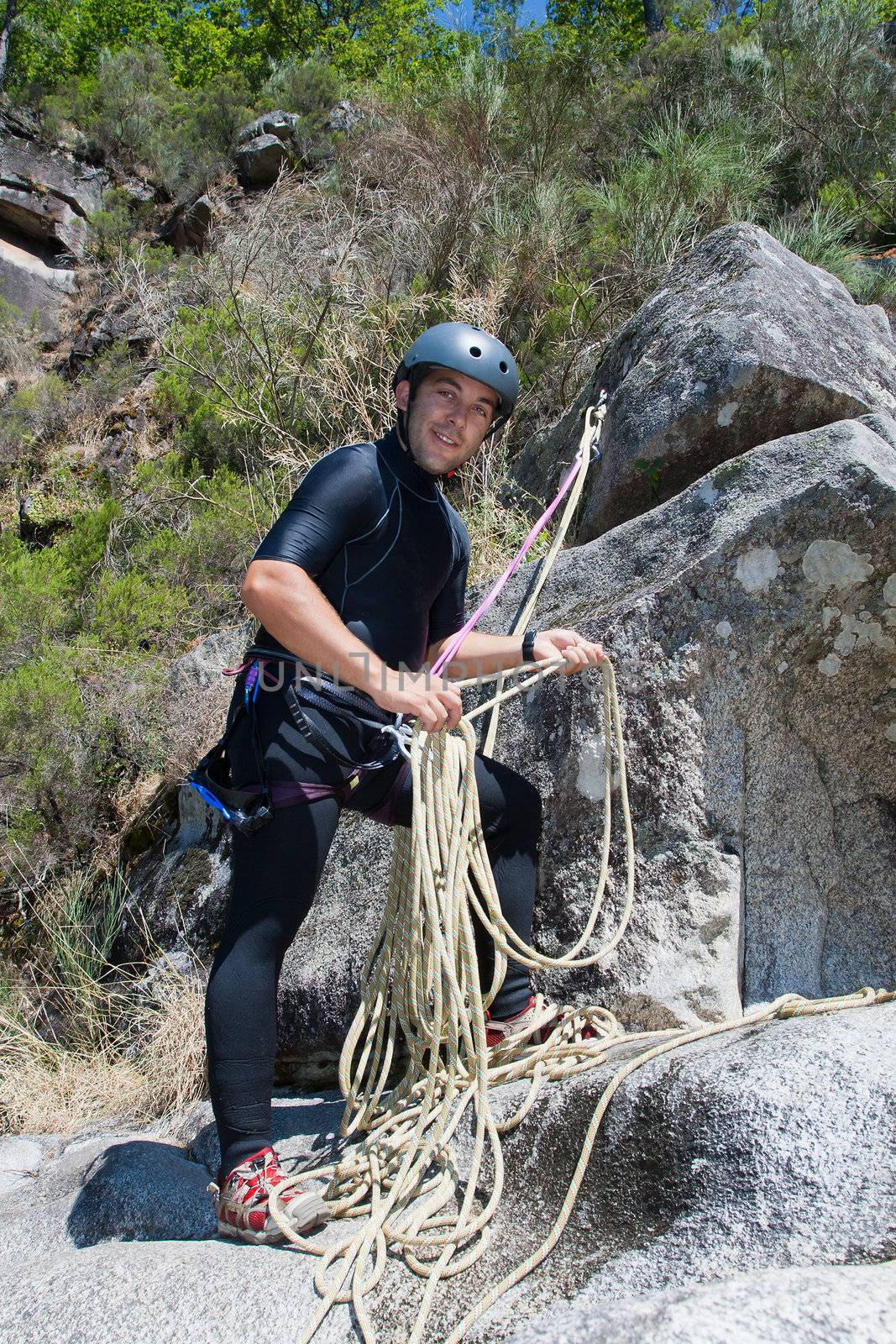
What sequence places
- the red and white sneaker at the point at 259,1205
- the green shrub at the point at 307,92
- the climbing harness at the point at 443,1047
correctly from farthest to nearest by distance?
the green shrub at the point at 307,92 < the red and white sneaker at the point at 259,1205 < the climbing harness at the point at 443,1047

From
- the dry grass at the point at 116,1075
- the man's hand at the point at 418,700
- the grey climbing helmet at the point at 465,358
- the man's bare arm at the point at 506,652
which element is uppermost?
the grey climbing helmet at the point at 465,358

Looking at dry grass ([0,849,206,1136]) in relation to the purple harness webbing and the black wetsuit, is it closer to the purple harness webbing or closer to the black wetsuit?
the black wetsuit

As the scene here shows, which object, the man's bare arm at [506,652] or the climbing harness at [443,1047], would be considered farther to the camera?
the man's bare arm at [506,652]

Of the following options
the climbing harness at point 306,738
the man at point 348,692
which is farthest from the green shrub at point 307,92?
the climbing harness at point 306,738

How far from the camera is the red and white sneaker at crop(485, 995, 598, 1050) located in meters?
2.39

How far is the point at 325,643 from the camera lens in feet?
6.78

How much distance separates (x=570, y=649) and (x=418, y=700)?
0.52m

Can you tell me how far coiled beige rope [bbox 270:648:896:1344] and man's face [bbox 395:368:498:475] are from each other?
1.91 feet

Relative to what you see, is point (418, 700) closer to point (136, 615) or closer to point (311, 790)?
point (311, 790)

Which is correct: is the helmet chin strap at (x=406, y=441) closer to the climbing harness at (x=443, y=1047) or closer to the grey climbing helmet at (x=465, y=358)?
the grey climbing helmet at (x=465, y=358)

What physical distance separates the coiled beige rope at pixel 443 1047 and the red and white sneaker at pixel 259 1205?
A: 0.10ft

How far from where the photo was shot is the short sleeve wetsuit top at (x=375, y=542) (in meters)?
2.20

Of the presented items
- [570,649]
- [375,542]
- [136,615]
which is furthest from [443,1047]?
[136,615]

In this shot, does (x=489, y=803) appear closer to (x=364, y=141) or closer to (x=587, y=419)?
(x=587, y=419)
